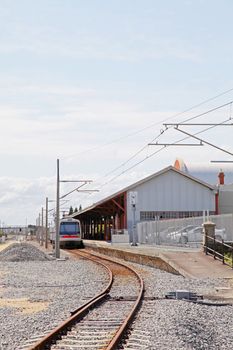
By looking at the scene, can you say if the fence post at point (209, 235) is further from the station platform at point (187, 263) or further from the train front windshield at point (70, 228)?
the train front windshield at point (70, 228)

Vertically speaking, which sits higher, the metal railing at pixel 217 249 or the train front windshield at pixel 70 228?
the train front windshield at pixel 70 228

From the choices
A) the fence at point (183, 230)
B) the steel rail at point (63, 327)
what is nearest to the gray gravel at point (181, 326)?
the steel rail at point (63, 327)

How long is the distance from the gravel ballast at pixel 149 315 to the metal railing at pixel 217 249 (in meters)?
3.81

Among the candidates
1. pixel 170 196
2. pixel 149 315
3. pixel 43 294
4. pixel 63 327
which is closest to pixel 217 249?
pixel 43 294

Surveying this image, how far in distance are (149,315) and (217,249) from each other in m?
17.6

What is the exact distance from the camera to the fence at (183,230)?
115 ft

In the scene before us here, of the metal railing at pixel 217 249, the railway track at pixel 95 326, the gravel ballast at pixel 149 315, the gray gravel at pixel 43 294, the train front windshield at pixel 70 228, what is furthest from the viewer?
the train front windshield at pixel 70 228

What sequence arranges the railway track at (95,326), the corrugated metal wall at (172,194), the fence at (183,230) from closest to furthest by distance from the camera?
the railway track at (95,326) < the fence at (183,230) < the corrugated metal wall at (172,194)

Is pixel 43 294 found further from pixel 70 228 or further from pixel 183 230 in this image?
pixel 70 228

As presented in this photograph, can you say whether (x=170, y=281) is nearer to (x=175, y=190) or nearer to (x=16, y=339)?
(x=16, y=339)

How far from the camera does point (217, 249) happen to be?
32.4 metres

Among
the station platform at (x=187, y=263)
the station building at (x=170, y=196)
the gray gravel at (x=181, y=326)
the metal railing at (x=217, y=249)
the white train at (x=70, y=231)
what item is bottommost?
the gray gravel at (x=181, y=326)

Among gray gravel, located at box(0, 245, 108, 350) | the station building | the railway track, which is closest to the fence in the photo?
gray gravel, located at box(0, 245, 108, 350)

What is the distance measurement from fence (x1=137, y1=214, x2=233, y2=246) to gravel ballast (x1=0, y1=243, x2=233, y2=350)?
28.1 ft
